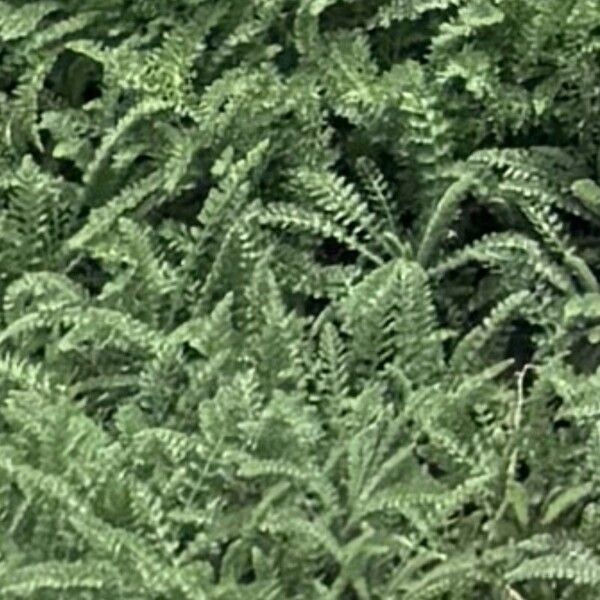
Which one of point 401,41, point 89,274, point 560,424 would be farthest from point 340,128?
point 560,424

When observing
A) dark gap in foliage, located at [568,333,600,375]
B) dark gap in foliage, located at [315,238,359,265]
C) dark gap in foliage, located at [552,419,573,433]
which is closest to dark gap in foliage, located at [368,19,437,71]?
dark gap in foliage, located at [315,238,359,265]

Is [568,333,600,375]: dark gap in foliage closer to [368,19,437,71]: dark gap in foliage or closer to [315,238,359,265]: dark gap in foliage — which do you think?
[315,238,359,265]: dark gap in foliage

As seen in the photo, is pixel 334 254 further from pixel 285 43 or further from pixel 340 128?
pixel 285 43

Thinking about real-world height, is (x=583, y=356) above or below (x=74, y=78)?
below

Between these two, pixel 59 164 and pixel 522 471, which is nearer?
pixel 522 471

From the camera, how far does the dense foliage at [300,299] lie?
2.91m

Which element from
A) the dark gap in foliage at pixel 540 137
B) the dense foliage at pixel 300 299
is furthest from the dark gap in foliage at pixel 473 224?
the dark gap in foliage at pixel 540 137

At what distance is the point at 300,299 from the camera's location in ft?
11.4

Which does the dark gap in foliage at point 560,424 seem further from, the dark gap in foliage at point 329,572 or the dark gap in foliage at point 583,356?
the dark gap in foliage at point 329,572

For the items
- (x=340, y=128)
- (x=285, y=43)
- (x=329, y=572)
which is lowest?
(x=329, y=572)

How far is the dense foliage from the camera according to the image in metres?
2.91

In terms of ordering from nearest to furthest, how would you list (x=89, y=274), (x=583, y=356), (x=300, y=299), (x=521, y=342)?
(x=583, y=356) → (x=521, y=342) → (x=300, y=299) → (x=89, y=274)

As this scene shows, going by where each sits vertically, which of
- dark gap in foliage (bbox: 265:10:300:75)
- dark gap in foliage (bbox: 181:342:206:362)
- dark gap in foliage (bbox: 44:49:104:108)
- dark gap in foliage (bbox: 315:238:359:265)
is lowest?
dark gap in foliage (bbox: 181:342:206:362)

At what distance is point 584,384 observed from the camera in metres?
3.07
